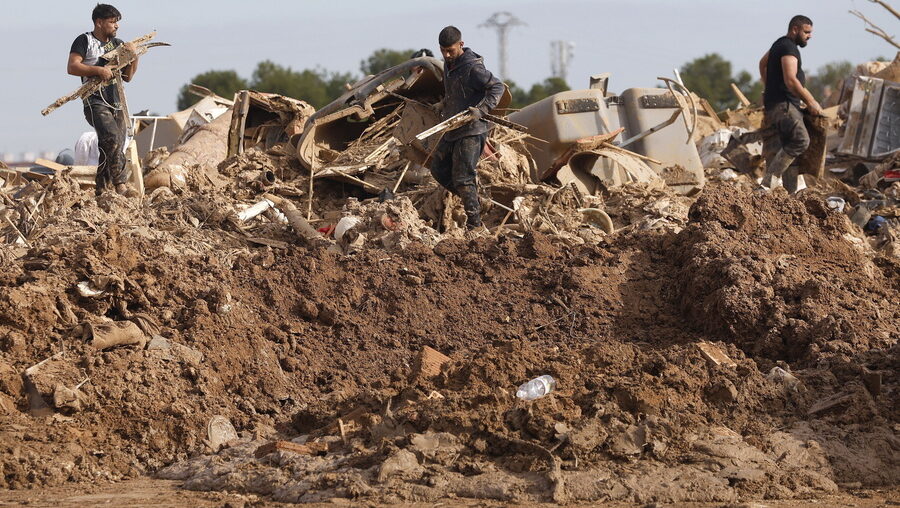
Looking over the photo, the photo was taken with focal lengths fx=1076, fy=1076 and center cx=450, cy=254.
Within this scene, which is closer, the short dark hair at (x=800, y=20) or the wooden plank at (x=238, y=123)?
the short dark hair at (x=800, y=20)

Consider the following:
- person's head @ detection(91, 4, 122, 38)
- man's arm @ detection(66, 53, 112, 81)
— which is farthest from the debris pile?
person's head @ detection(91, 4, 122, 38)

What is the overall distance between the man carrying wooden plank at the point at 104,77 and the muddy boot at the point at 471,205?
9.05 feet

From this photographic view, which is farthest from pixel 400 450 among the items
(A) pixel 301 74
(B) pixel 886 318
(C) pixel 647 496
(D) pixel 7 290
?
(A) pixel 301 74

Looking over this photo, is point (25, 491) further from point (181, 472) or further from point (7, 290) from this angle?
point (7, 290)

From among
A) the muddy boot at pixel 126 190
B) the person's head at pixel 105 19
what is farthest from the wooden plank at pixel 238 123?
the person's head at pixel 105 19

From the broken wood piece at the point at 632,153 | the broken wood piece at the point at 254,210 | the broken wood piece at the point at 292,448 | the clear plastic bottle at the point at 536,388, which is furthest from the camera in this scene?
the broken wood piece at the point at 632,153

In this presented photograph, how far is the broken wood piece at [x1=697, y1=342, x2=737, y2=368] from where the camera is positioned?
5734 millimetres

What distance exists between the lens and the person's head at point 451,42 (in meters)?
8.25

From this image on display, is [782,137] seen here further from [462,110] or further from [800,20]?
[462,110]

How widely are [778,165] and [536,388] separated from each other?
5319 mm

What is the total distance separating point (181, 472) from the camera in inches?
205

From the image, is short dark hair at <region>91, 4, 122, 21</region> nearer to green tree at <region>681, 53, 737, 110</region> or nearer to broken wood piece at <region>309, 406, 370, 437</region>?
broken wood piece at <region>309, 406, 370, 437</region>

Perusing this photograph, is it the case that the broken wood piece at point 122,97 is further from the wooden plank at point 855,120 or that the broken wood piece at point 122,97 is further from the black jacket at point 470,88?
the wooden plank at point 855,120

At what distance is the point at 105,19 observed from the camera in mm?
8398
